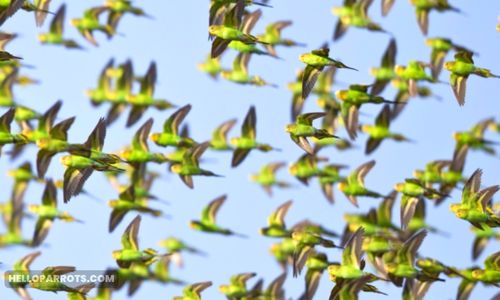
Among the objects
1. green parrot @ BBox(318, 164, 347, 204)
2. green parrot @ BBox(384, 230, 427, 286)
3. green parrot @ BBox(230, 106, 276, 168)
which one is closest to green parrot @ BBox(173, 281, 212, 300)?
green parrot @ BBox(230, 106, 276, 168)

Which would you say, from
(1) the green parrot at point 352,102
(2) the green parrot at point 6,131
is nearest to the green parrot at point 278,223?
(1) the green parrot at point 352,102

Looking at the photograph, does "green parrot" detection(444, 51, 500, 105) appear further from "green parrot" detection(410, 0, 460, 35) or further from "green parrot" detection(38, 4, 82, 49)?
"green parrot" detection(38, 4, 82, 49)

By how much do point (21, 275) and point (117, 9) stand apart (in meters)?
12.6

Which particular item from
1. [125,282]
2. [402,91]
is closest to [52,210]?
[125,282]

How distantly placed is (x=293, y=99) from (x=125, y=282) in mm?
8721

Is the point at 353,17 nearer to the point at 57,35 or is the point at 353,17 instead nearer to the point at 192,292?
the point at 57,35

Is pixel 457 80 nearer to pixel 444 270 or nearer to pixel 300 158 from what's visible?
pixel 444 270

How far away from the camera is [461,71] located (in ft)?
108

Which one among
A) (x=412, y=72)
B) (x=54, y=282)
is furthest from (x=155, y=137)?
(x=412, y=72)

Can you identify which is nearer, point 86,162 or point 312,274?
point 86,162

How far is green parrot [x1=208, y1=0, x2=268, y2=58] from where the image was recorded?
30.6 m

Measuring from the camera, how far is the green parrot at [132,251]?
32.1 meters

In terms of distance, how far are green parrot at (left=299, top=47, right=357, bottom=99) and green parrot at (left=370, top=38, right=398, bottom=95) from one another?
7.30 meters

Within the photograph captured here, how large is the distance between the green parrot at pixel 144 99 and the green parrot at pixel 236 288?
6.07m
